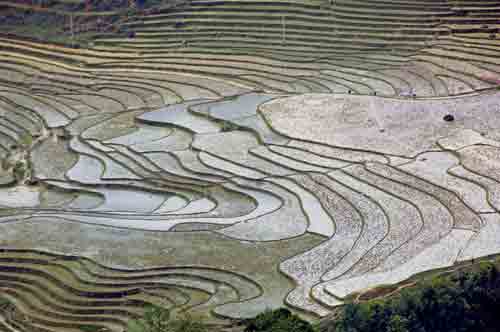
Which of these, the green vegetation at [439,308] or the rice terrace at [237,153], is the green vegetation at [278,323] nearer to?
the green vegetation at [439,308]

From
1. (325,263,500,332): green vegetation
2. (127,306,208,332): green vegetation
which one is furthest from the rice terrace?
(127,306,208,332): green vegetation

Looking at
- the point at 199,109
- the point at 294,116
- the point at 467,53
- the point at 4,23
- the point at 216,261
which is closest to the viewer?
the point at 216,261

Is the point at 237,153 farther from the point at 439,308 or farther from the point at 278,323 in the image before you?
the point at 278,323

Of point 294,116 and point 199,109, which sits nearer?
point 294,116

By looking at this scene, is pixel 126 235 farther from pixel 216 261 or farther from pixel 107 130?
pixel 107 130

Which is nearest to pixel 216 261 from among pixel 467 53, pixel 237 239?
pixel 237 239

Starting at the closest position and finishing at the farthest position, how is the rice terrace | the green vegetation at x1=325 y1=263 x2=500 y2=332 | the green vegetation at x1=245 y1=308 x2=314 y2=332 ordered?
1. the green vegetation at x1=245 y1=308 x2=314 y2=332
2. the green vegetation at x1=325 y1=263 x2=500 y2=332
3. the rice terrace

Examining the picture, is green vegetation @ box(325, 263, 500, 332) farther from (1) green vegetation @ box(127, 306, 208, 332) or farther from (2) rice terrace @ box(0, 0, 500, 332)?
(1) green vegetation @ box(127, 306, 208, 332)

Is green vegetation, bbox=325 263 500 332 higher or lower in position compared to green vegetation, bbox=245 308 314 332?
lower

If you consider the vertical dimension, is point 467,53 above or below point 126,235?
above
